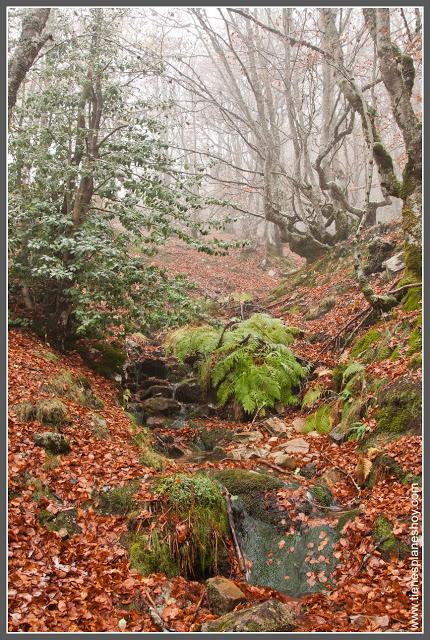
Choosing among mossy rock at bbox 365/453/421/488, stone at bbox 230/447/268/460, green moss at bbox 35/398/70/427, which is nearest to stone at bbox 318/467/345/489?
mossy rock at bbox 365/453/421/488

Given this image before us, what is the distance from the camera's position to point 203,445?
8.09 meters

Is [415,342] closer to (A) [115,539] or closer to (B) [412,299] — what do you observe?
(B) [412,299]

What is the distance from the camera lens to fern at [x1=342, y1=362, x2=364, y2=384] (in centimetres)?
738

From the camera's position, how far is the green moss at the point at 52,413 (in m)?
5.90

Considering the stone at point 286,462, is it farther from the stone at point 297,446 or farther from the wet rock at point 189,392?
the wet rock at point 189,392

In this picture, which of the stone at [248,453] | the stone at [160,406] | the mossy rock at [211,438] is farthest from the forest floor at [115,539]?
the stone at [160,406]

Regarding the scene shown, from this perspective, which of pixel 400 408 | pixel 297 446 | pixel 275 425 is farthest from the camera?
pixel 275 425

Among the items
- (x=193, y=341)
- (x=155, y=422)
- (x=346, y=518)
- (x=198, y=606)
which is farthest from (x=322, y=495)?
(x=193, y=341)

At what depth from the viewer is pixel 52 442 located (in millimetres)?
5480

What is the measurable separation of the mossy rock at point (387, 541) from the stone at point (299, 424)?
3142 mm

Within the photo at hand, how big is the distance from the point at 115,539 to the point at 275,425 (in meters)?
3.88

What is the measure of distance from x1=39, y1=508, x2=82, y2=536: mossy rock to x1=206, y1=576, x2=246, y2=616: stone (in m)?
1.36

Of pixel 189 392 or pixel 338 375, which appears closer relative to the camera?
pixel 338 375

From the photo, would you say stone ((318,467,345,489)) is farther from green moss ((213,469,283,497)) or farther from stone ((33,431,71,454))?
stone ((33,431,71,454))
